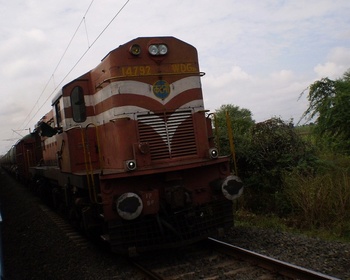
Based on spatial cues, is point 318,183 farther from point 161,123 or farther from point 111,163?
point 111,163

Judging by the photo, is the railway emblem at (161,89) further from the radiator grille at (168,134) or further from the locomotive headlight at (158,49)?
the locomotive headlight at (158,49)

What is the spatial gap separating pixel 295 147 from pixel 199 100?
15.3ft

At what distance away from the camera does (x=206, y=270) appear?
517 cm

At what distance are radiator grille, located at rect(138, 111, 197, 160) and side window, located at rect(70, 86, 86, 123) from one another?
1.40 m

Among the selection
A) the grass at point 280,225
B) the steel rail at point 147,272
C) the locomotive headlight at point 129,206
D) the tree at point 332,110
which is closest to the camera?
the steel rail at point 147,272

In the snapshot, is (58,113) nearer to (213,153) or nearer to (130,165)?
(130,165)

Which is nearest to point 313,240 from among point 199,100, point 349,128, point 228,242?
point 228,242

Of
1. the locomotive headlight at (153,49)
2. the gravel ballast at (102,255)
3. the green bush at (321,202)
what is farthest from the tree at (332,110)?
the locomotive headlight at (153,49)

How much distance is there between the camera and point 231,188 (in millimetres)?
6062

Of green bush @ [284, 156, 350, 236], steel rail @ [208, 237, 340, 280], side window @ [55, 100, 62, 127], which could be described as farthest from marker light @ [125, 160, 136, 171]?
green bush @ [284, 156, 350, 236]

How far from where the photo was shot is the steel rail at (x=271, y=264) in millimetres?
4337

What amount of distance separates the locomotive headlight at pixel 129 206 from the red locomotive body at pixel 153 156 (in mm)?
14

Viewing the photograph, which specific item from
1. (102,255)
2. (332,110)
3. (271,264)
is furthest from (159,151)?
(332,110)

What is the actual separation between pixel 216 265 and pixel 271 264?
2.64 ft
